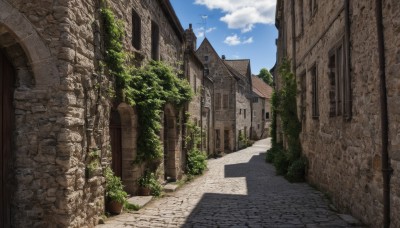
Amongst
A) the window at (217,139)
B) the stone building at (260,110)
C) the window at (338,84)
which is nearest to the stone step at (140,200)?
the window at (338,84)

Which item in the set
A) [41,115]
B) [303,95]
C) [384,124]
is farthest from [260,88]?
[41,115]

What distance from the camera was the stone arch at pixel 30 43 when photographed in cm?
464

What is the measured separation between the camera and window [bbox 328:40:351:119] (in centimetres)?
665

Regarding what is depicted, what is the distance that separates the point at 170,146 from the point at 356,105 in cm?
733

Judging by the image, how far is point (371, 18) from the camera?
534 cm

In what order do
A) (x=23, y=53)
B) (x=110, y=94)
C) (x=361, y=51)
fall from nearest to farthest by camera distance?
(x=23, y=53), (x=361, y=51), (x=110, y=94)

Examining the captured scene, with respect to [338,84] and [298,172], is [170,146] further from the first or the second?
[338,84]

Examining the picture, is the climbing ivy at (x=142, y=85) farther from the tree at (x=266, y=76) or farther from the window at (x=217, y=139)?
the tree at (x=266, y=76)

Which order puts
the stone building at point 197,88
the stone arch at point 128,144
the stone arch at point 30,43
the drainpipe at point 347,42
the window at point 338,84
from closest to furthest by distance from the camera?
1. the stone arch at point 30,43
2. the drainpipe at point 347,42
3. the window at point 338,84
4. the stone arch at point 128,144
5. the stone building at point 197,88

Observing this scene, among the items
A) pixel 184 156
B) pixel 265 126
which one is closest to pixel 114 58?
pixel 184 156

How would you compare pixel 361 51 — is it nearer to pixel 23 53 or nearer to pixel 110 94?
pixel 110 94

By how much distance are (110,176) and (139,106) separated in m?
2.32

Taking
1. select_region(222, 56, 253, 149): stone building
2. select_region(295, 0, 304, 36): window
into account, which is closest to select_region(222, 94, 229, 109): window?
select_region(222, 56, 253, 149): stone building

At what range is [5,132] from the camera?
15.9 feet
